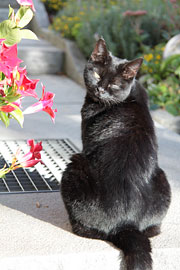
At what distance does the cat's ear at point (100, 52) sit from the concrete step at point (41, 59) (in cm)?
447

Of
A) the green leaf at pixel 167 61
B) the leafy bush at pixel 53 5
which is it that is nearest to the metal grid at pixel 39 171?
the green leaf at pixel 167 61

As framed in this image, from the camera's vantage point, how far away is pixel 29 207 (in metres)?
2.90

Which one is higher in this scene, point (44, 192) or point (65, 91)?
point (44, 192)

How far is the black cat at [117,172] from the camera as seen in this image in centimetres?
240

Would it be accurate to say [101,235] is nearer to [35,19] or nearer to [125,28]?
[125,28]

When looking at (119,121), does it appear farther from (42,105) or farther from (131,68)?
(42,105)

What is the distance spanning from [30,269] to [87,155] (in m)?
0.68

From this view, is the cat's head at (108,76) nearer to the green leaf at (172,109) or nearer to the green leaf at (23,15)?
the green leaf at (23,15)

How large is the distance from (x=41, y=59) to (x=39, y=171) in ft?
13.3

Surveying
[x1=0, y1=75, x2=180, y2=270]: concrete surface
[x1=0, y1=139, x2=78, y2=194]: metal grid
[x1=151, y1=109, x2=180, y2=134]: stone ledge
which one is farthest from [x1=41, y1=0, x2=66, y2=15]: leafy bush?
[x1=0, y1=75, x2=180, y2=270]: concrete surface

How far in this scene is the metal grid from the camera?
3.22 metres

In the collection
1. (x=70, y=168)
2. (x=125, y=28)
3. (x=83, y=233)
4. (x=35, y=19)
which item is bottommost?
(x=35, y=19)

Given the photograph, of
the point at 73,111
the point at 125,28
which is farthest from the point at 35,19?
the point at 73,111

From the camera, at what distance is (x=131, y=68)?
261 centimetres
